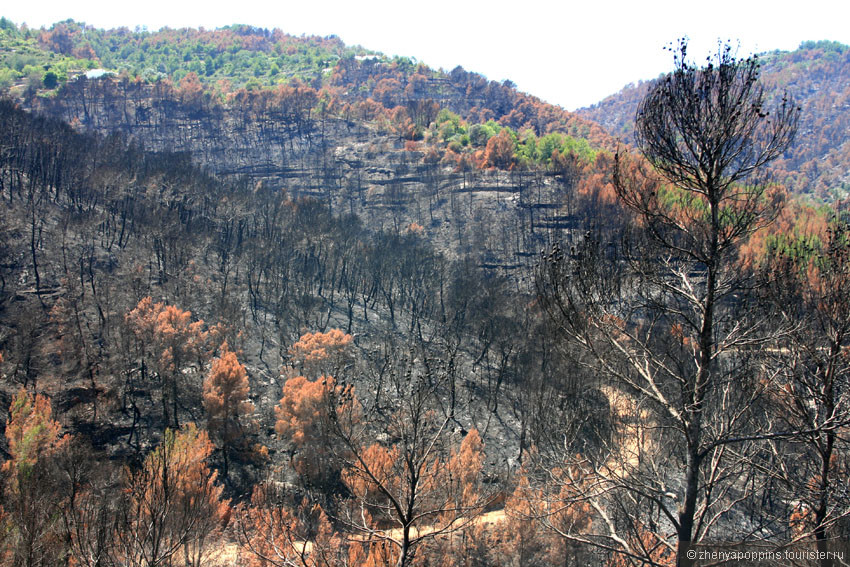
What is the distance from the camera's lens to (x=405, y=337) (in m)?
60.4

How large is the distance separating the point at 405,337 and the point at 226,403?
982 inches

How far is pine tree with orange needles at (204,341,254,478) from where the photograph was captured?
39.4m

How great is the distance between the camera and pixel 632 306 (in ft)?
26.5

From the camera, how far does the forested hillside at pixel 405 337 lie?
7707 mm

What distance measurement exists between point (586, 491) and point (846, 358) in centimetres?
557

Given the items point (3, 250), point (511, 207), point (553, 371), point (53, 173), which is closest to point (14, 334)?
point (3, 250)

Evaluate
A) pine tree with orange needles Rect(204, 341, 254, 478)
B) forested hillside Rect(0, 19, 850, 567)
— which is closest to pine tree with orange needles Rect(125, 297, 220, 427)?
forested hillside Rect(0, 19, 850, 567)

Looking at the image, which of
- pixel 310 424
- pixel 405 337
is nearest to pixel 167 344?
pixel 310 424

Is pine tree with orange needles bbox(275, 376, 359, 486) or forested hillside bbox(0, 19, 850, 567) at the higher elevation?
forested hillside bbox(0, 19, 850, 567)

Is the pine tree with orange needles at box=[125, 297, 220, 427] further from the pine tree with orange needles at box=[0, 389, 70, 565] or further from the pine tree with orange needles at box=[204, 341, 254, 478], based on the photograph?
the pine tree with orange needles at box=[0, 389, 70, 565]

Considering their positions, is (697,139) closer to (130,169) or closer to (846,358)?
(846,358)

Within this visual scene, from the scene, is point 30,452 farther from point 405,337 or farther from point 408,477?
point 405,337

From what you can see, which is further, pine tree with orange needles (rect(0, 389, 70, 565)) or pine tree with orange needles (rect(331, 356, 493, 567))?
pine tree with orange needles (rect(0, 389, 70, 565))

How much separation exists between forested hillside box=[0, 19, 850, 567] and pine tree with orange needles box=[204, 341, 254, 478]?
26 cm
